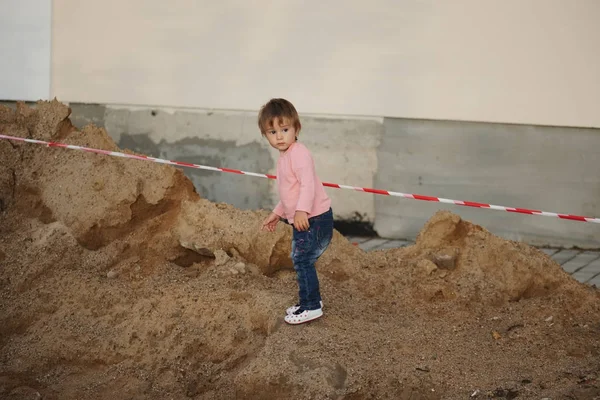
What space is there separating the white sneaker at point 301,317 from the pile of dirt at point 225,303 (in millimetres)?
37

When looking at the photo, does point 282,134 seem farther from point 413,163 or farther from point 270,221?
point 413,163

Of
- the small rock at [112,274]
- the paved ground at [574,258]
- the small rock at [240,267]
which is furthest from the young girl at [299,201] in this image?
the paved ground at [574,258]

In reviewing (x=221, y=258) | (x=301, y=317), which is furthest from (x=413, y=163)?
(x=301, y=317)

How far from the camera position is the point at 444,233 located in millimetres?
5188

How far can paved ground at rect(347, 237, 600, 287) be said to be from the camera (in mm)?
6020

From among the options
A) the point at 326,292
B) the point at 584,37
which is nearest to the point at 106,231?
the point at 326,292

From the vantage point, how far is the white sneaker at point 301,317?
425 centimetres

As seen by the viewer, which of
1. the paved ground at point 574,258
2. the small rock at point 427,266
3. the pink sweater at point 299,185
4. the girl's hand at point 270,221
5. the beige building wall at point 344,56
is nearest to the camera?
the pink sweater at point 299,185

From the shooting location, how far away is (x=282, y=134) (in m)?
4.12

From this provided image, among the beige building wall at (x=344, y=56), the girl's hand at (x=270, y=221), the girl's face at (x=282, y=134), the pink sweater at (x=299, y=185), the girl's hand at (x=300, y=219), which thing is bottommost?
the girl's hand at (x=270, y=221)

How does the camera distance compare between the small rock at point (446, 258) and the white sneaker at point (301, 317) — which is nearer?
the white sneaker at point (301, 317)

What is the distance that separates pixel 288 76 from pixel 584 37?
2522mm

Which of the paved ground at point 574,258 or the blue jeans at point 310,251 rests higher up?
the blue jeans at point 310,251

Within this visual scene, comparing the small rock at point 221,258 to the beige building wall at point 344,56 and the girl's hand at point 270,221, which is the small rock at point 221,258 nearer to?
the girl's hand at point 270,221
